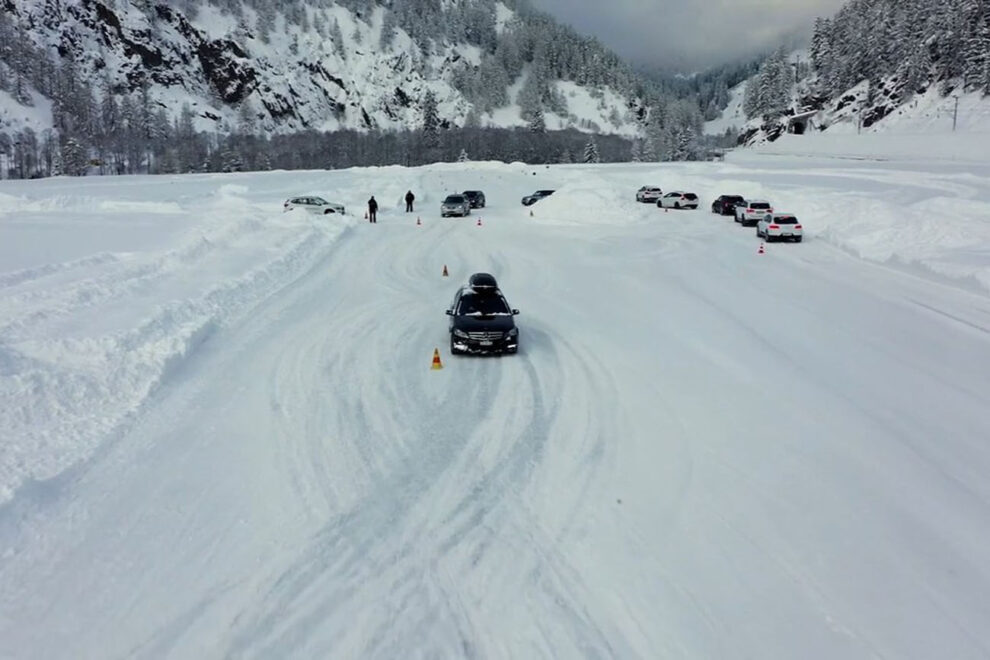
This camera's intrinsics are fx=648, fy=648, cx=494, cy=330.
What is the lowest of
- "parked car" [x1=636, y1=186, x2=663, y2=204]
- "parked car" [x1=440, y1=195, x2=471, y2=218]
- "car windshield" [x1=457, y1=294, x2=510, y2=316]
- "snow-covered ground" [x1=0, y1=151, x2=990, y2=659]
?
"snow-covered ground" [x1=0, y1=151, x2=990, y2=659]

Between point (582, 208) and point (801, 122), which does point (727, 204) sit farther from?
point (801, 122)

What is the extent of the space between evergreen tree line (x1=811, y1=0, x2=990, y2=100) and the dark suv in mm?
93914

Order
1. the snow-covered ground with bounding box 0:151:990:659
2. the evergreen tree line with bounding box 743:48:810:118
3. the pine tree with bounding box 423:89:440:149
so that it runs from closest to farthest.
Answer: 1. the snow-covered ground with bounding box 0:151:990:659
2. the evergreen tree line with bounding box 743:48:810:118
3. the pine tree with bounding box 423:89:440:149

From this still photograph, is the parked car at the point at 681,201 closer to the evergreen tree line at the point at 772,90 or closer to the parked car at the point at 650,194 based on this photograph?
the parked car at the point at 650,194

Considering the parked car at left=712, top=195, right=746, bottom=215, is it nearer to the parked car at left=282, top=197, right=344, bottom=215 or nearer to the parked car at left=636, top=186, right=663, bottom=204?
the parked car at left=636, top=186, right=663, bottom=204

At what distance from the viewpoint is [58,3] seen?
582 feet

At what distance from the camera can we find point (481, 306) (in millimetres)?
15500

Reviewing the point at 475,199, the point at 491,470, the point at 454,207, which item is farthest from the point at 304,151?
the point at 491,470

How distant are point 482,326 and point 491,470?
18.3ft

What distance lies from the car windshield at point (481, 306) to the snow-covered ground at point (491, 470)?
3.38 feet

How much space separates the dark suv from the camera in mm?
14453

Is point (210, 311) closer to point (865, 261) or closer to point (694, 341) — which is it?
point (694, 341)

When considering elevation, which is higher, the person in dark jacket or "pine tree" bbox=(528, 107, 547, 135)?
"pine tree" bbox=(528, 107, 547, 135)

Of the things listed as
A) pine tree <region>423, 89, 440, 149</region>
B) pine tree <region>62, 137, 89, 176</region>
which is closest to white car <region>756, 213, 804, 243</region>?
pine tree <region>62, 137, 89, 176</region>
